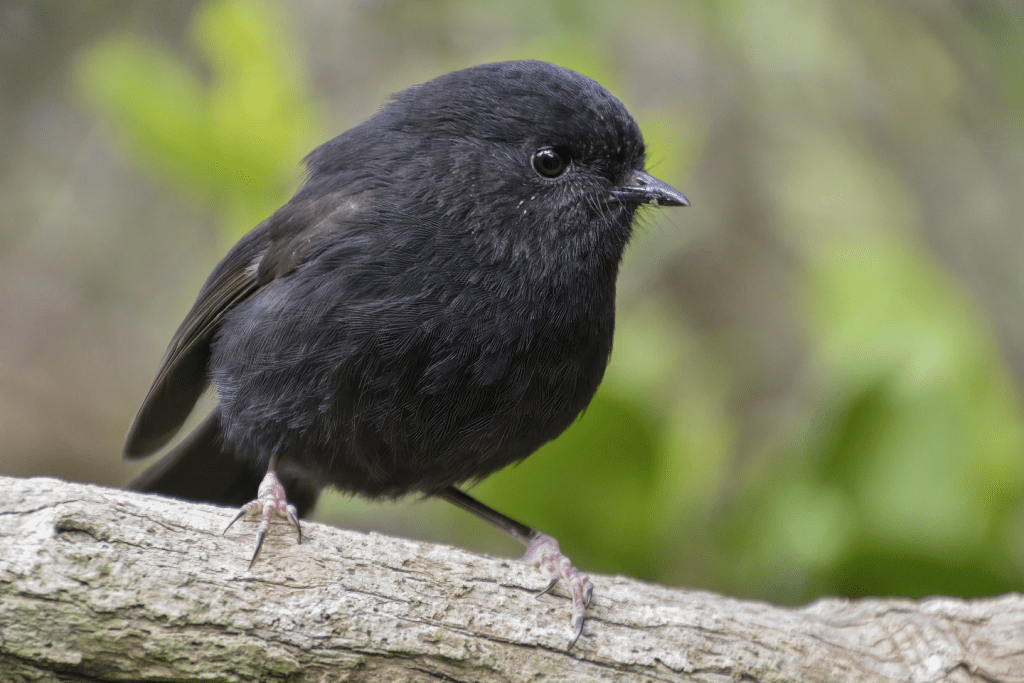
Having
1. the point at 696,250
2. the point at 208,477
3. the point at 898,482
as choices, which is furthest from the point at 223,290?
the point at 696,250

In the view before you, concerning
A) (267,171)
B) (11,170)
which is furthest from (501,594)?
(11,170)

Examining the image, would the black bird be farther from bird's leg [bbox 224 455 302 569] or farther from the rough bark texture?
the rough bark texture

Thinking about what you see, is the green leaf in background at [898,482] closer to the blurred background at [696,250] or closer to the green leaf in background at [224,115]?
the blurred background at [696,250]

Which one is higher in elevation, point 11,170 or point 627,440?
point 11,170

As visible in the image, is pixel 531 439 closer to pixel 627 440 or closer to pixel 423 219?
pixel 423 219

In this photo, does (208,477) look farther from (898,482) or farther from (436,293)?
(898,482)

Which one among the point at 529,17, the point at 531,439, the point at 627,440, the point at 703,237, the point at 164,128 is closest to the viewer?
the point at 531,439
